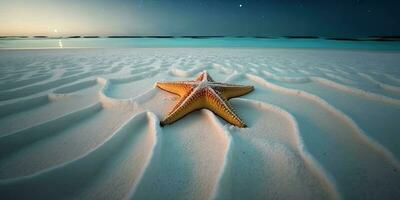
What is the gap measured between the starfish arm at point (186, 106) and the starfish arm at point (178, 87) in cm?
14

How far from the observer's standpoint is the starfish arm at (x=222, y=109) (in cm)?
155

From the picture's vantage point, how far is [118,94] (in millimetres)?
2377

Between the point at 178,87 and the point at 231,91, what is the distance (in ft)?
1.74

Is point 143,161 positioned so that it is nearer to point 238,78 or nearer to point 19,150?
point 19,150

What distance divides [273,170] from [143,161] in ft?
2.43

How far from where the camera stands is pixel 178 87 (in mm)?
2084

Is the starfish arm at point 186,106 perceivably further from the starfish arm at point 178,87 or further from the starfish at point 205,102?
the starfish arm at point 178,87

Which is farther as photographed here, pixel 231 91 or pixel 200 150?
pixel 231 91

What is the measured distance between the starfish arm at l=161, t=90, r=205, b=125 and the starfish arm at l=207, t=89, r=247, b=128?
0.28 ft

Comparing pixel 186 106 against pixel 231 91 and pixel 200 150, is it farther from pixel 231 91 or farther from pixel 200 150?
pixel 231 91

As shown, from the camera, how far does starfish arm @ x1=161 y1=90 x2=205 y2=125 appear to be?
5.31 ft

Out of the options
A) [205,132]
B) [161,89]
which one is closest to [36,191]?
[205,132]

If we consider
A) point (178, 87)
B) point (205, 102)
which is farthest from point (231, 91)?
point (178, 87)

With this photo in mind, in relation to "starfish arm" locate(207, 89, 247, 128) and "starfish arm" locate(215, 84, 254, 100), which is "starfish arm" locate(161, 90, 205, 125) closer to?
"starfish arm" locate(207, 89, 247, 128)
